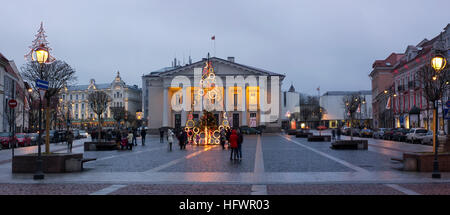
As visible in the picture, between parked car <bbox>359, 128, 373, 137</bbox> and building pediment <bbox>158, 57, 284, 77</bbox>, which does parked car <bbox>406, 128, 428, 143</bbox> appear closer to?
parked car <bbox>359, 128, 373, 137</bbox>

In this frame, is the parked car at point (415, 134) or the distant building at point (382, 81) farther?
the distant building at point (382, 81)

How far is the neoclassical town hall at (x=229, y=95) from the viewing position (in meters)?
85.6

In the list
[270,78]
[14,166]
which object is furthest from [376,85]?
[14,166]

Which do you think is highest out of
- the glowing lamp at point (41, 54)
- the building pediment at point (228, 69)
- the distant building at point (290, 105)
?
the building pediment at point (228, 69)

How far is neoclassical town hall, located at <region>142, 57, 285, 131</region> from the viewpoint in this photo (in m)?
85.6

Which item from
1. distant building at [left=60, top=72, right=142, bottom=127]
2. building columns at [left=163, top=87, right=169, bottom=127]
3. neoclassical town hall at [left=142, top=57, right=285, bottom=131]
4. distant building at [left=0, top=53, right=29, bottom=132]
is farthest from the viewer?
distant building at [left=60, top=72, right=142, bottom=127]

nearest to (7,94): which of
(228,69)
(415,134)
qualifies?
(228,69)

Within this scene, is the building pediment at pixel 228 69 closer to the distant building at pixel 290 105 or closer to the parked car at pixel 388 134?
the parked car at pixel 388 134

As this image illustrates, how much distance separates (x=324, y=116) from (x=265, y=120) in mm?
41383

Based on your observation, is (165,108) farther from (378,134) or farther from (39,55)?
(39,55)

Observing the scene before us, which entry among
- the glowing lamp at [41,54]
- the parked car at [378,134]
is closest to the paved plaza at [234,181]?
the glowing lamp at [41,54]

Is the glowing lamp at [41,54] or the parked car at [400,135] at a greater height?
the glowing lamp at [41,54]

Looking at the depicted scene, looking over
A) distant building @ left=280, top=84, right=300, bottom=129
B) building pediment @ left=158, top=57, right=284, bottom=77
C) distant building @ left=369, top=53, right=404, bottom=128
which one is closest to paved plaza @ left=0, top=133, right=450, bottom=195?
building pediment @ left=158, top=57, right=284, bottom=77
